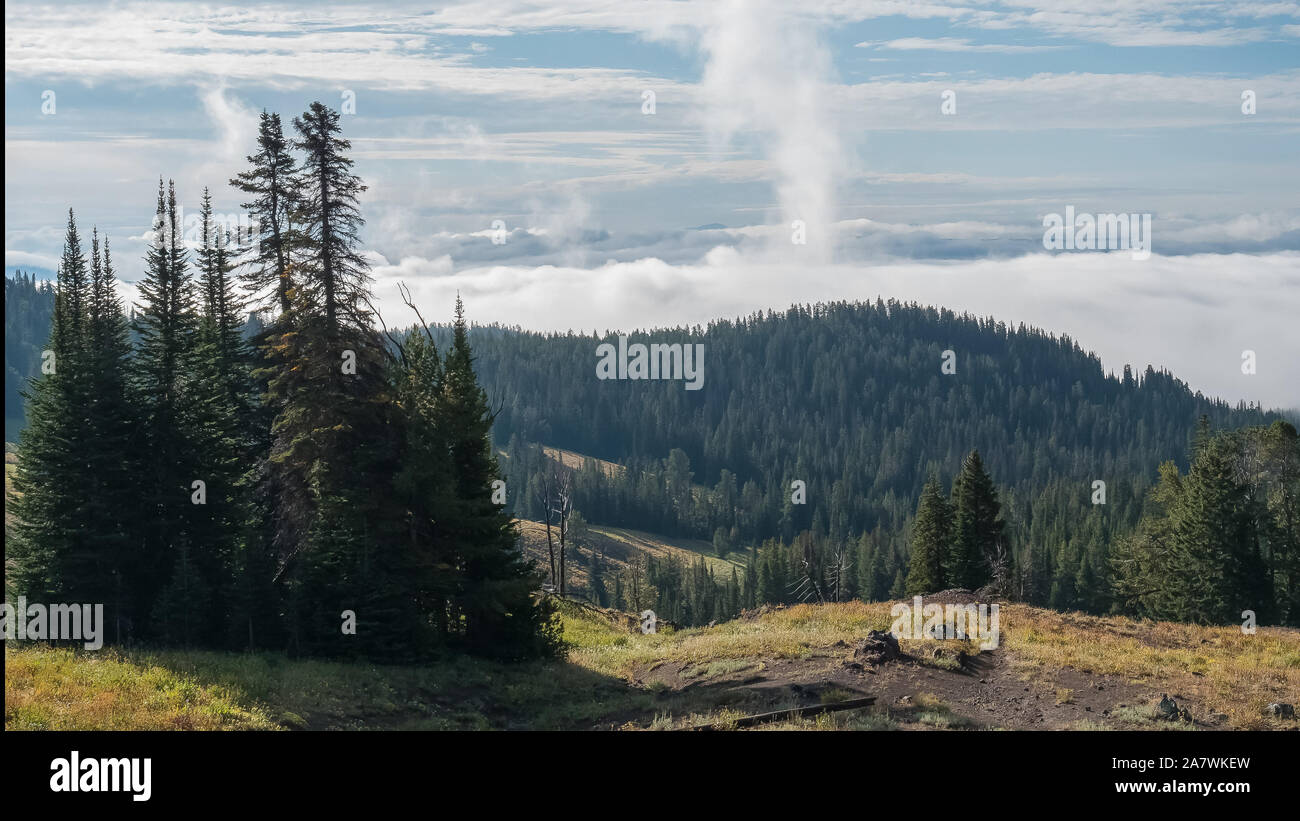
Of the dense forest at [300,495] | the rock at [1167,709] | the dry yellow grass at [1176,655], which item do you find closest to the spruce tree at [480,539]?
the dense forest at [300,495]

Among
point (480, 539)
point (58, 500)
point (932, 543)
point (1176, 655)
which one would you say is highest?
point (58, 500)

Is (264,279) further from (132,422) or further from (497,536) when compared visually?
(497,536)

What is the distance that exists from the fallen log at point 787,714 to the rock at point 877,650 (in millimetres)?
3758

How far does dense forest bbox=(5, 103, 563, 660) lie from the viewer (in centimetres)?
3039

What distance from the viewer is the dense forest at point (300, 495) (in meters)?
30.4

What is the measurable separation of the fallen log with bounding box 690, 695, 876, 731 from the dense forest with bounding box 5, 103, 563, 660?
1302 cm

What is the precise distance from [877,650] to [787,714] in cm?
692

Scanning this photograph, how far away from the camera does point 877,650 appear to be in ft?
91.9

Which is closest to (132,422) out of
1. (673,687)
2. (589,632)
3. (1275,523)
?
(673,687)

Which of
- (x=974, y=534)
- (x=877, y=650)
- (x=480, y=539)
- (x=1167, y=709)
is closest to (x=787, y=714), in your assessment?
(x=877, y=650)

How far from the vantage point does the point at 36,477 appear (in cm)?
3192

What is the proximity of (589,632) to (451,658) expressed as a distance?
63.2 feet

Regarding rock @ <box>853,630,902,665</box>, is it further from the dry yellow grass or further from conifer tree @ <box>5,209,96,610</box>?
conifer tree @ <box>5,209,96,610</box>

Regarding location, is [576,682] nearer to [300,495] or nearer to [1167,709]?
[300,495]
